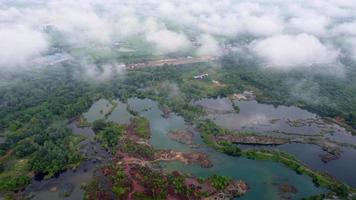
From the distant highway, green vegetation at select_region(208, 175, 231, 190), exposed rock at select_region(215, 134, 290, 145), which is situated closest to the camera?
green vegetation at select_region(208, 175, 231, 190)

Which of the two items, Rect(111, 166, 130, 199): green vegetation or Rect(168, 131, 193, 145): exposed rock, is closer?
Rect(111, 166, 130, 199): green vegetation

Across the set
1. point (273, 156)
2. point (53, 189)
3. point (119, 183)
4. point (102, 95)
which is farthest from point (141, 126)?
point (273, 156)

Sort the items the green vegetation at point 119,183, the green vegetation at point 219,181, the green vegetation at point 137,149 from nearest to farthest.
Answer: the green vegetation at point 119,183 < the green vegetation at point 219,181 < the green vegetation at point 137,149

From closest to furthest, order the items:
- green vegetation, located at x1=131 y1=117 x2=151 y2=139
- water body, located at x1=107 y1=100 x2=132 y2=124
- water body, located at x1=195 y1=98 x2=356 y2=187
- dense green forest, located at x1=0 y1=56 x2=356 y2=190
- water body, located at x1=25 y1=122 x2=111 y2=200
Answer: water body, located at x1=25 y1=122 x2=111 y2=200 < dense green forest, located at x1=0 y1=56 x2=356 y2=190 < water body, located at x1=195 y1=98 x2=356 y2=187 < green vegetation, located at x1=131 y1=117 x2=151 y2=139 < water body, located at x1=107 y1=100 x2=132 y2=124

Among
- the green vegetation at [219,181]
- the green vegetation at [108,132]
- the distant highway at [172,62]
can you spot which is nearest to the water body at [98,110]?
the green vegetation at [108,132]

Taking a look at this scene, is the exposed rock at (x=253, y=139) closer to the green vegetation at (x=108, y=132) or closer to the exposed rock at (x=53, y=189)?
the green vegetation at (x=108, y=132)

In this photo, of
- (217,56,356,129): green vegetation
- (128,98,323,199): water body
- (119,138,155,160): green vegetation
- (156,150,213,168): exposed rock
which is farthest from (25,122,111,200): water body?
(217,56,356,129): green vegetation

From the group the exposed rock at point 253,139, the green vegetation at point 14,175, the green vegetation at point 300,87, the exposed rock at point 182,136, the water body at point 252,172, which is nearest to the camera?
the green vegetation at point 14,175

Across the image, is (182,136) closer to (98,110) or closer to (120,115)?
(120,115)

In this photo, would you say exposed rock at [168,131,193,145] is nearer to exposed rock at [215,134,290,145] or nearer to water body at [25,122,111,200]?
exposed rock at [215,134,290,145]

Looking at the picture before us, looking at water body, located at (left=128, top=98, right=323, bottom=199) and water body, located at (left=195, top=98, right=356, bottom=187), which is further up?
water body, located at (left=195, top=98, right=356, bottom=187)
